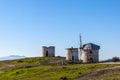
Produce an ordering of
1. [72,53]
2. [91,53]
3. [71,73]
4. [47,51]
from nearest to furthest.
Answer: [71,73]
[91,53]
[72,53]
[47,51]

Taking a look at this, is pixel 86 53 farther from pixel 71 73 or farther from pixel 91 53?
pixel 71 73

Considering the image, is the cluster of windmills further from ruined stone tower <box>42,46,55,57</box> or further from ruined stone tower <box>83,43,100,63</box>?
ruined stone tower <box>42,46,55,57</box>

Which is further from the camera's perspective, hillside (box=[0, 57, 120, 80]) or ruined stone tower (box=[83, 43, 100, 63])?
ruined stone tower (box=[83, 43, 100, 63])

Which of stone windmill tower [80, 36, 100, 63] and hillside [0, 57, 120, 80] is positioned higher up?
stone windmill tower [80, 36, 100, 63]

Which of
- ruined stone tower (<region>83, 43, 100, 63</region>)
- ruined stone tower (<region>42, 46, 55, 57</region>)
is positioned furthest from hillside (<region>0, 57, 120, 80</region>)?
ruined stone tower (<region>42, 46, 55, 57</region>)

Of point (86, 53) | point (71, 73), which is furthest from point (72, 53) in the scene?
point (71, 73)

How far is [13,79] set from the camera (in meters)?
84.4

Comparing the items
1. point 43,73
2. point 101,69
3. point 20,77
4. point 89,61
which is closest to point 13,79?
point 20,77

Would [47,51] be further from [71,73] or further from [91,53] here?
[71,73]

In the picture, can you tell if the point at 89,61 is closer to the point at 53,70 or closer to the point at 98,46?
the point at 98,46

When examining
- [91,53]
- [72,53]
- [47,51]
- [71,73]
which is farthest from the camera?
[47,51]

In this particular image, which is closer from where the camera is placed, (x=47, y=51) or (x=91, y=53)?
(x=91, y=53)

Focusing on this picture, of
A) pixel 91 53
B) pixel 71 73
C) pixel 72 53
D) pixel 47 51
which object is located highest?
pixel 47 51

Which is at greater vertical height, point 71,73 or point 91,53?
point 91,53
